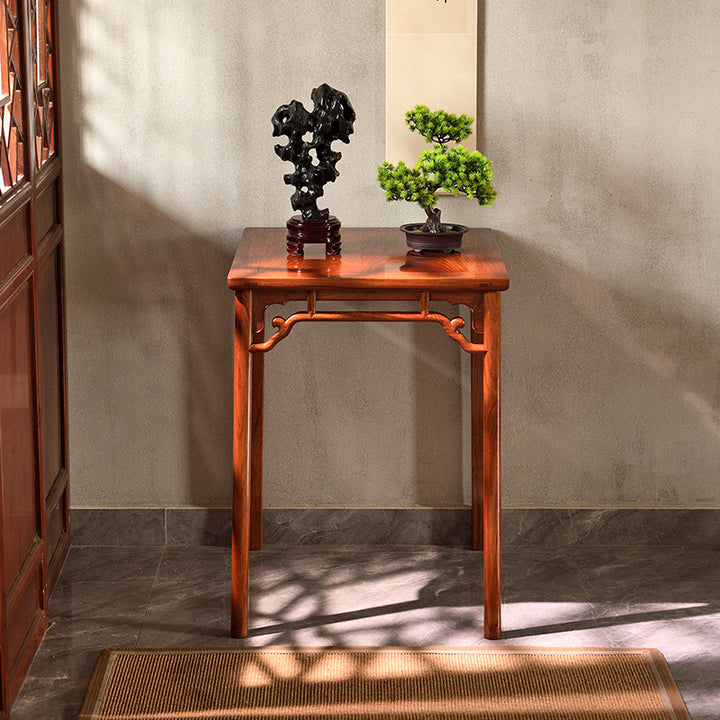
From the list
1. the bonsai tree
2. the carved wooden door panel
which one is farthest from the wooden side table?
the carved wooden door panel

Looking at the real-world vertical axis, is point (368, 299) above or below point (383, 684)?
above

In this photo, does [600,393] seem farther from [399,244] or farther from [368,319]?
[368,319]

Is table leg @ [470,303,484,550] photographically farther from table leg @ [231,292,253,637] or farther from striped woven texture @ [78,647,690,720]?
table leg @ [231,292,253,637]

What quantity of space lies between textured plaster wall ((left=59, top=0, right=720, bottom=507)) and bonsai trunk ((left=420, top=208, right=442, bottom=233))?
0.30 metres

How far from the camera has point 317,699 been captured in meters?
2.68

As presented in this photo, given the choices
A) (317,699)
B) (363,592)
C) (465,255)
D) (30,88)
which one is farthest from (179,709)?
(30,88)

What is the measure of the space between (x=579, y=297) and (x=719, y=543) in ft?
2.99

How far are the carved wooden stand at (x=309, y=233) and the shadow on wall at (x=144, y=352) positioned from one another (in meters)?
0.47

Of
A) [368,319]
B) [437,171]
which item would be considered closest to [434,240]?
[437,171]

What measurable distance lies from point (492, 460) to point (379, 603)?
58 centimetres

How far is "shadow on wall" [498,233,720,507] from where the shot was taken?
134 inches

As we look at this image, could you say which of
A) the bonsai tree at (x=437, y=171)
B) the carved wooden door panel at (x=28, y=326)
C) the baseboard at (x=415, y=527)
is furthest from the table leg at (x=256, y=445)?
the bonsai tree at (x=437, y=171)

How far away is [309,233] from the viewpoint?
9.70 feet

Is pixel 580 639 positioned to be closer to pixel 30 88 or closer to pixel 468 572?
pixel 468 572
